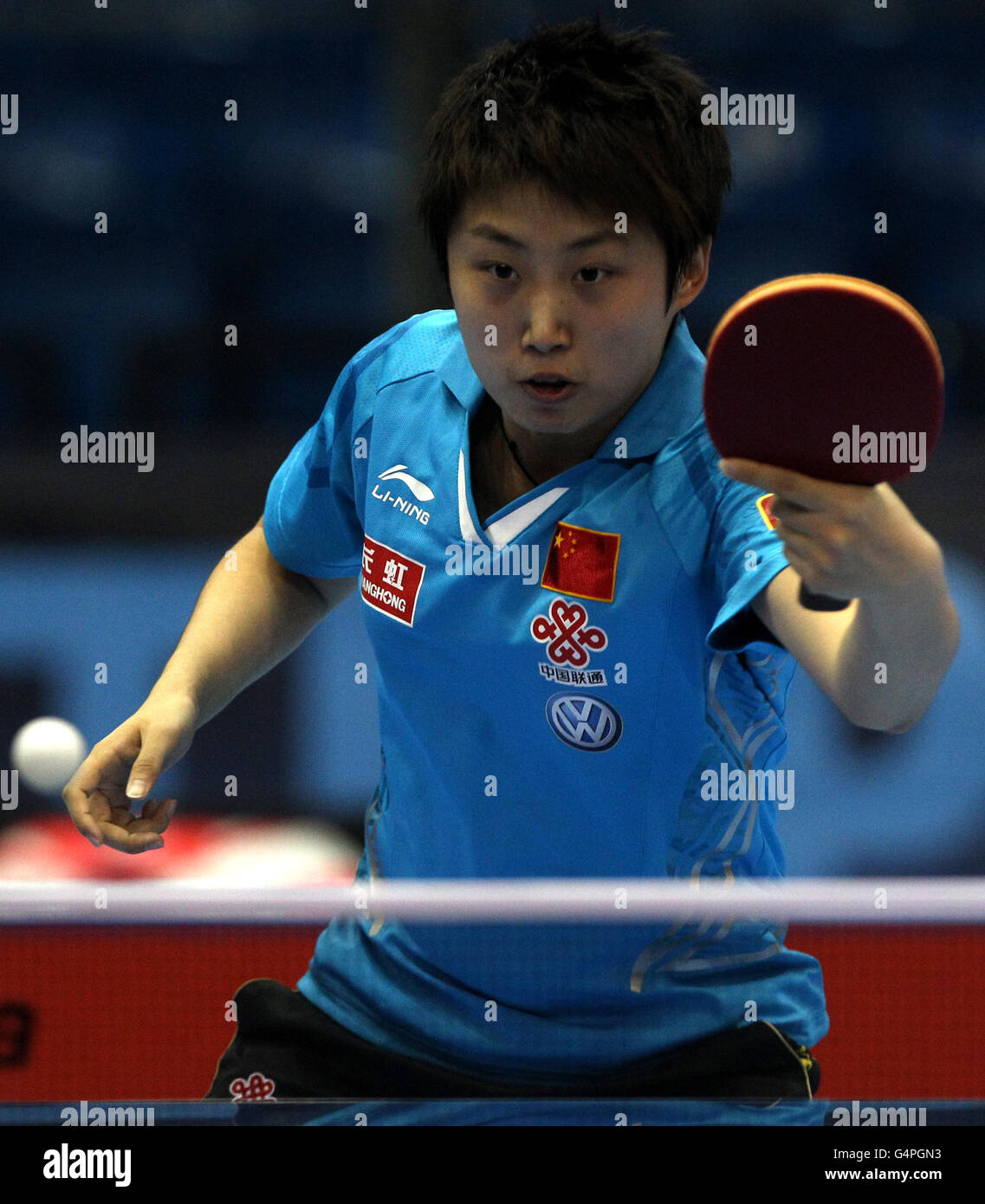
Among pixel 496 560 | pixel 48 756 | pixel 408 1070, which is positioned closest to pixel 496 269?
pixel 496 560

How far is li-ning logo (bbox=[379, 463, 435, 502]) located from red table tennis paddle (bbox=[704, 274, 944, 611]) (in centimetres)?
66

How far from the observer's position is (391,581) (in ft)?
6.44

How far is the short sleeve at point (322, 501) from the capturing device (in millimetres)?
2160

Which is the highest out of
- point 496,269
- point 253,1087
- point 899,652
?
point 496,269

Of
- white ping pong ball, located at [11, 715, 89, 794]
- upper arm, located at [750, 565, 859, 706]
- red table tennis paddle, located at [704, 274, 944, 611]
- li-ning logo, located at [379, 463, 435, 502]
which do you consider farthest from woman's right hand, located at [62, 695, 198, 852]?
white ping pong ball, located at [11, 715, 89, 794]

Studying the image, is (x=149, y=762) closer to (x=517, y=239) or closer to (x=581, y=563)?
(x=581, y=563)

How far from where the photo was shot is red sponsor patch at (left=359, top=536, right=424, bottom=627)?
1.92m

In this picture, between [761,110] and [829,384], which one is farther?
[761,110]

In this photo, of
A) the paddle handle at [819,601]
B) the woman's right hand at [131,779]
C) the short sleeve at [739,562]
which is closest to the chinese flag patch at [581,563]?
the short sleeve at [739,562]

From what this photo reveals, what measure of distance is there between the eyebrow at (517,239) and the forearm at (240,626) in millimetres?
681

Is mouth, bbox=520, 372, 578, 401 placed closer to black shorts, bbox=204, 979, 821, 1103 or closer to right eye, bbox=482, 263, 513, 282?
right eye, bbox=482, 263, 513, 282

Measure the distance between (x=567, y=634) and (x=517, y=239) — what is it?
437 mm
